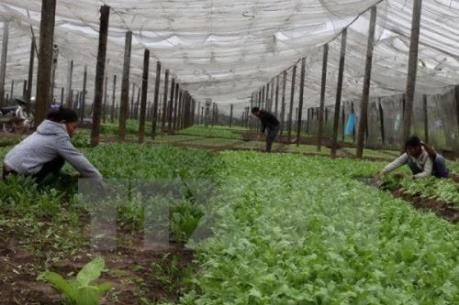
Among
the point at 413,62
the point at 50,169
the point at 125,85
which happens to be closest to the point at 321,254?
the point at 50,169

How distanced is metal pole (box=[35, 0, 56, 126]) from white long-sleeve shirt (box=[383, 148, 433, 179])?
5.52m

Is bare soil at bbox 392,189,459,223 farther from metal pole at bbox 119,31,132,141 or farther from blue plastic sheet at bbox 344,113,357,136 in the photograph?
blue plastic sheet at bbox 344,113,357,136

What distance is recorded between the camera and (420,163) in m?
10.7

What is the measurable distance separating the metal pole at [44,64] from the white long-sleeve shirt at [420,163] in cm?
552

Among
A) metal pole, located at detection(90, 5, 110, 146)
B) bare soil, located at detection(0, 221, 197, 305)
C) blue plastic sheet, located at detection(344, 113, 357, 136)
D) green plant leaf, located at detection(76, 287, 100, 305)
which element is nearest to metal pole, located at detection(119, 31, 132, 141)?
metal pole, located at detection(90, 5, 110, 146)

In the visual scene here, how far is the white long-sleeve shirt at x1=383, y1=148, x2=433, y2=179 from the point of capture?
10.4 m

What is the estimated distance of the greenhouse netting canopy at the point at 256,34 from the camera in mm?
13977

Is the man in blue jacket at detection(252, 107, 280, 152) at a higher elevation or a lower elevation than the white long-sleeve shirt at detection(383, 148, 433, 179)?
higher

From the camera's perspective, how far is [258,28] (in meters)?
16.0

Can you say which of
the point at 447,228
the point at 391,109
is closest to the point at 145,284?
the point at 447,228

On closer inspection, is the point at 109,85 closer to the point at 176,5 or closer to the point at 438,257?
the point at 176,5

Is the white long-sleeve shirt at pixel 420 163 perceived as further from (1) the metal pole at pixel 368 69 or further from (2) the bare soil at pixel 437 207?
(1) the metal pole at pixel 368 69

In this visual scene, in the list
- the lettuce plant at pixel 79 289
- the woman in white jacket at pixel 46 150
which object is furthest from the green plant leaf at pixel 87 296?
the woman in white jacket at pixel 46 150

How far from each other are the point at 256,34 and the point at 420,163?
295 inches
